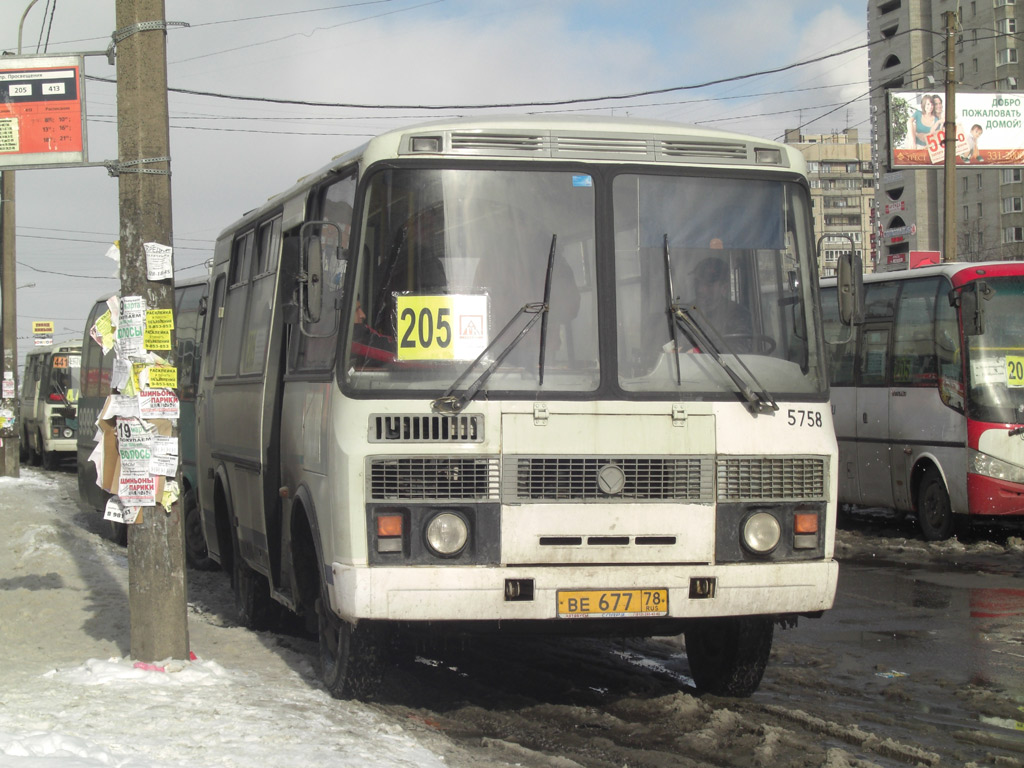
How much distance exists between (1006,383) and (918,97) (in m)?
24.5

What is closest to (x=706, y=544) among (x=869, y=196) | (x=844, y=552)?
(x=844, y=552)

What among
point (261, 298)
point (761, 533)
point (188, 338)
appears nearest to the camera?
point (761, 533)

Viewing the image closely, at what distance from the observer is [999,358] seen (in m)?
15.3

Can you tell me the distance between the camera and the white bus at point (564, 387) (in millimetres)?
6301

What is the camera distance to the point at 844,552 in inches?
590

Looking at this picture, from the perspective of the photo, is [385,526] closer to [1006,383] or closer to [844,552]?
[844,552]

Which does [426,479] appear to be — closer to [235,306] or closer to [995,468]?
[235,306]

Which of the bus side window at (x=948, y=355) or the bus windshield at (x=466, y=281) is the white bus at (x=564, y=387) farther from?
the bus side window at (x=948, y=355)

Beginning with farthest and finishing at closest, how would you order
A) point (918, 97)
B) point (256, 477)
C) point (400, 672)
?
point (918, 97), point (256, 477), point (400, 672)

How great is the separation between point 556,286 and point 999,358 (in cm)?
1029

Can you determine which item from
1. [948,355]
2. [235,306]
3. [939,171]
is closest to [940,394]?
[948,355]

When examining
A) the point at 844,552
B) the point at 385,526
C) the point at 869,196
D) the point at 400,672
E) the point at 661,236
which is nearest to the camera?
the point at 385,526

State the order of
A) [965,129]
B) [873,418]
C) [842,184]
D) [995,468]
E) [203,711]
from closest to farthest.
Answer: [203,711]
[995,468]
[873,418]
[965,129]
[842,184]

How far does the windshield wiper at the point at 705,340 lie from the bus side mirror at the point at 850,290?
778 millimetres
